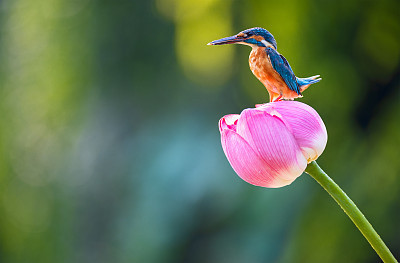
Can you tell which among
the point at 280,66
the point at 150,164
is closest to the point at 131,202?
the point at 150,164

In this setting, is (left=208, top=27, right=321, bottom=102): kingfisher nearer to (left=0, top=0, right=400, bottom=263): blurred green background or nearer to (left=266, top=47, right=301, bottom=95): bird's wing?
(left=266, top=47, right=301, bottom=95): bird's wing

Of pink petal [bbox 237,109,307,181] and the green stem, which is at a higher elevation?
pink petal [bbox 237,109,307,181]

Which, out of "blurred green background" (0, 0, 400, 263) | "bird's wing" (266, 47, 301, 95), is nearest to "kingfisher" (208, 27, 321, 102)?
"bird's wing" (266, 47, 301, 95)

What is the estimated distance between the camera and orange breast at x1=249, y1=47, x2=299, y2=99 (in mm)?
236

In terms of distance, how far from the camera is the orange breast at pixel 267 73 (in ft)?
0.78

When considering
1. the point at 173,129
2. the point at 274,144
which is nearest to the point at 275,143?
the point at 274,144

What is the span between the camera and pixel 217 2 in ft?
5.21

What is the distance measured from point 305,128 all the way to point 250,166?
0.10 feet

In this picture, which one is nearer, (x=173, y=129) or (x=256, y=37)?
(x=256, y=37)

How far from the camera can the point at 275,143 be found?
22cm

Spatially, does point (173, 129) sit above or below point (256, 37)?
below

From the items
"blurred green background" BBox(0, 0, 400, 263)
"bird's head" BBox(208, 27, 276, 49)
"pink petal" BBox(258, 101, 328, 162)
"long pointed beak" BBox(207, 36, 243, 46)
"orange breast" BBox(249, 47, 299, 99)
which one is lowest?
"blurred green background" BBox(0, 0, 400, 263)

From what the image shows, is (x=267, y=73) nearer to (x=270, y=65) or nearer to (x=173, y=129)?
(x=270, y=65)

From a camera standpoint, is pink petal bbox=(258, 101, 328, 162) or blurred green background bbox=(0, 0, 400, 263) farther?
blurred green background bbox=(0, 0, 400, 263)
